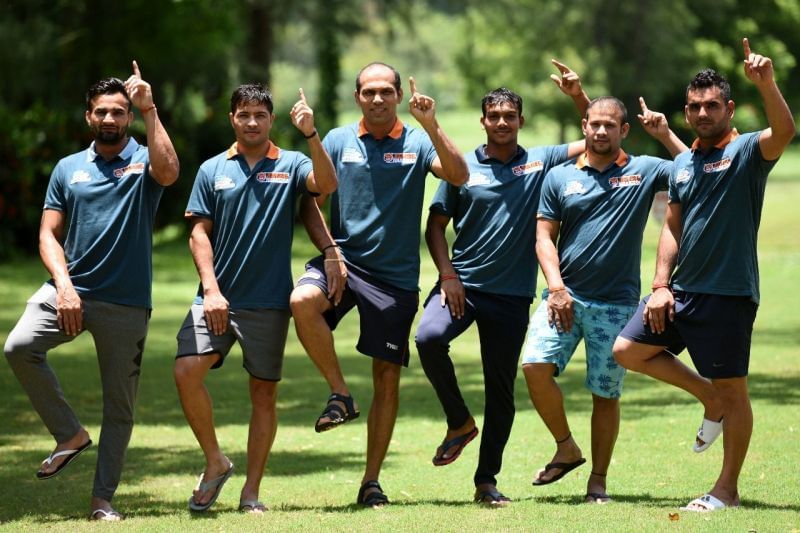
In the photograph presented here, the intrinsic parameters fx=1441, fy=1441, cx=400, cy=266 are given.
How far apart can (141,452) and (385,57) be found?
80.3 metres

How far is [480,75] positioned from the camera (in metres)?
71.4

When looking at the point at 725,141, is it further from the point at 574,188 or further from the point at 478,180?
the point at 478,180

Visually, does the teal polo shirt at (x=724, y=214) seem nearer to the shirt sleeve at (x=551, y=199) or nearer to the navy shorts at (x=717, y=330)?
the navy shorts at (x=717, y=330)

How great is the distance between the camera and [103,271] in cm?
821

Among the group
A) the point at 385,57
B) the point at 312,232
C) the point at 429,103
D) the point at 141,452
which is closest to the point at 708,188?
the point at 429,103

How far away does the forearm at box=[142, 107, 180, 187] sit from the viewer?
8070 millimetres

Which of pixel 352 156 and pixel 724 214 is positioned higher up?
pixel 352 156

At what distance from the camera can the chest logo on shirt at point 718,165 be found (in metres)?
7.86

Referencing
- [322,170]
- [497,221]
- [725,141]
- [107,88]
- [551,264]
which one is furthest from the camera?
[497,221]

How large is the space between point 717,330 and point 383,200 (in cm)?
206

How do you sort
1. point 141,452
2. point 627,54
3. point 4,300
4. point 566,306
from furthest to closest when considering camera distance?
point 627,54 < point 4,300 < point 141,452 < point 566,306

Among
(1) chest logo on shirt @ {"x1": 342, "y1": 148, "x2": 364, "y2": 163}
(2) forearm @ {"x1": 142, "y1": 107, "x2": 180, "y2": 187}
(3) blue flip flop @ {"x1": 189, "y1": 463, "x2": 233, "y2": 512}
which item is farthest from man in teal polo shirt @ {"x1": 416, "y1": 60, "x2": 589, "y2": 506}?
(2) forearm @ {"x1": 142, "y1": 107, "x2": 180, "y2": 187}

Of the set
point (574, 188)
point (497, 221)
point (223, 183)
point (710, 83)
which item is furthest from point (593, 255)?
point (223, 183)

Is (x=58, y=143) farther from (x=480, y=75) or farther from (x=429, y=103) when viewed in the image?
(x=480, y=75)
